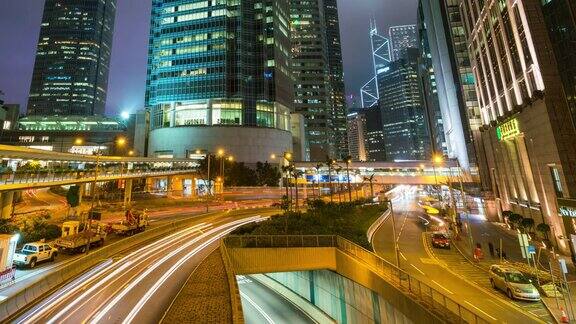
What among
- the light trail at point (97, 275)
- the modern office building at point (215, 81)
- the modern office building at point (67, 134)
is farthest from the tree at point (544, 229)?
the modern office building at point (67, 134)

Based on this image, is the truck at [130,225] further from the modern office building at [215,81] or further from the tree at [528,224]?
the modern office building at [215,81]

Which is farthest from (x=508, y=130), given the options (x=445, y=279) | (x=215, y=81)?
(x=215, y=81)

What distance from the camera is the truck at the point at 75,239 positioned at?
2697cm

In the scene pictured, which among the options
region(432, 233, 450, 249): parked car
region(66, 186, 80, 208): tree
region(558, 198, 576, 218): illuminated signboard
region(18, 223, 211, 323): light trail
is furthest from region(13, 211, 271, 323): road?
region(558, 198, 576, 218): illuminated signboard

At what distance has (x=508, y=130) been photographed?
146ft

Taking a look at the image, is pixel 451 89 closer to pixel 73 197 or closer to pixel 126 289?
pixel 73 197

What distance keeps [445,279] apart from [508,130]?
33545mm

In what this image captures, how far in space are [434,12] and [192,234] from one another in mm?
110928

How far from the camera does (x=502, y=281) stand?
67.1 ft

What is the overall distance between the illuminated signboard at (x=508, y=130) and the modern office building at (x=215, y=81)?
3167 inches

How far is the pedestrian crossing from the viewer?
700 inches

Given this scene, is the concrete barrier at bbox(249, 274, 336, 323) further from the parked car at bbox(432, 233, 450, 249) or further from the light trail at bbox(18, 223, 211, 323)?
the parked car at bbox(432, 233, 450, 249)

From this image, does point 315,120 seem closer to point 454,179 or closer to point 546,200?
point 454,179

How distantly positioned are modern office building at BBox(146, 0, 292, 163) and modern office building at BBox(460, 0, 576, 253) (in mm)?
77920
